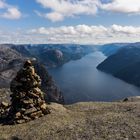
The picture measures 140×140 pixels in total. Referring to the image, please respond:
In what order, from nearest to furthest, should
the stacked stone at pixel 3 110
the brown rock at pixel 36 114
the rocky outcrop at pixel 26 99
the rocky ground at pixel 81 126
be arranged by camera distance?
1. the rocky ground at pixel 81 126
2. the rocky outcrop at pixel 26 99
3. the brown rock at pixel 36 114
4. the stacked stone at pixel 3 110

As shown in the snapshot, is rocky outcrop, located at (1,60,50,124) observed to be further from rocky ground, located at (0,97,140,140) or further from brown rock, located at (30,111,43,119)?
rocky ground, located at (0,97,140,140)

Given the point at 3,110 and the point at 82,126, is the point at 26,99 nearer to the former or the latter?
the point at 3,110

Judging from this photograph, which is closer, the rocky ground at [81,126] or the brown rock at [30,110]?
the rocky ground at [81,126]

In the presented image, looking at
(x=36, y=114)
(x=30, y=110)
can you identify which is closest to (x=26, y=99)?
(x=30, y=110)

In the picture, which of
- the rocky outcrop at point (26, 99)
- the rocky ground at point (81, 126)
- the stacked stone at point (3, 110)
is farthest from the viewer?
the stacked stone at point (3, 110)

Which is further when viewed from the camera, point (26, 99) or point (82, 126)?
point (26, 99)

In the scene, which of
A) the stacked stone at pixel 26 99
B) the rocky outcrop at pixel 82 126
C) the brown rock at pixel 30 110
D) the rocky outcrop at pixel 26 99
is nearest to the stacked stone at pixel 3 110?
the rocky outcrop at pixel 26 99

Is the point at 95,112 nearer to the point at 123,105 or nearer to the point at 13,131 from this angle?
the point at 123,105

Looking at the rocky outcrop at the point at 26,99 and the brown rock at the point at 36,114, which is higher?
the rocky outcrop at the point at 26,99

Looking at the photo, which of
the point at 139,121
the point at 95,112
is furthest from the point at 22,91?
the point at 139,121

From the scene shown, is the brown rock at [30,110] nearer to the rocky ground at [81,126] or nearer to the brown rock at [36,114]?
the brown rock at [36,114]

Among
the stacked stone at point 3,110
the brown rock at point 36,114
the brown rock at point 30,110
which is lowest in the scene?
the stacked stone at point 3,110
